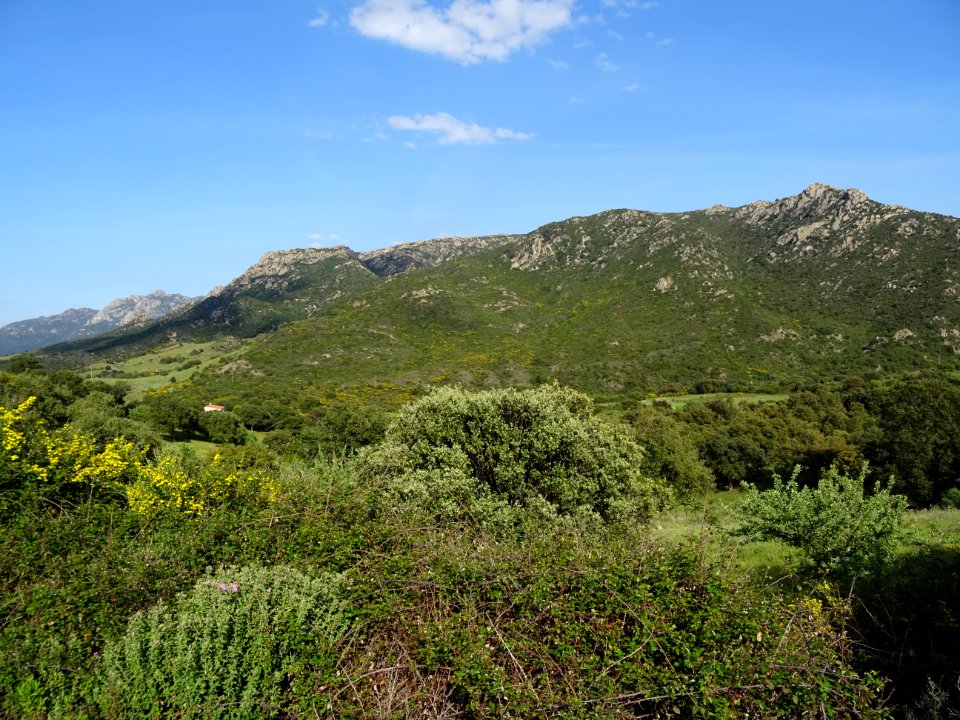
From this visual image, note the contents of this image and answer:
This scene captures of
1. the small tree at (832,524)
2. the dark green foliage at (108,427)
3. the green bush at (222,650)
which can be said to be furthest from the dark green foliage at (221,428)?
the small tree at (832,524)

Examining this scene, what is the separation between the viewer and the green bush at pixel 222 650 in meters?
4.51

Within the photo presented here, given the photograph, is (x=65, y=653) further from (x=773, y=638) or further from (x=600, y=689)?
(x=773, y=638)

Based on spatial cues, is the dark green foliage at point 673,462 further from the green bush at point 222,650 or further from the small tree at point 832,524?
the green bush at point 222,650

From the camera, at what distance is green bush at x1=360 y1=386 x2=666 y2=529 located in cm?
1236

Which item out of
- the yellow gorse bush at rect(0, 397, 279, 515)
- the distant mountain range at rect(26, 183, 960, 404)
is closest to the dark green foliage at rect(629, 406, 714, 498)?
the yellow gorse bush at rect(0, 397, 279, 515)

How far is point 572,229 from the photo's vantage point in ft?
452

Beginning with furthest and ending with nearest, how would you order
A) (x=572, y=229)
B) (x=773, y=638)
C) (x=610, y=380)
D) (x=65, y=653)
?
(x=572, y=229) → (x=610, y=380) → (x=773, y=638) → (x=65, y=653)

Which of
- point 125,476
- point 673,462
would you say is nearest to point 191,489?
point 125,476

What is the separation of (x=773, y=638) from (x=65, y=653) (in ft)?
25.0

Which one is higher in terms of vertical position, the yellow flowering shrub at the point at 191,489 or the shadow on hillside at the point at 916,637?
the yellow flowering shrub at the point at 191,489

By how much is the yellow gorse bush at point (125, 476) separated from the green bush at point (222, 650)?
3802 mm

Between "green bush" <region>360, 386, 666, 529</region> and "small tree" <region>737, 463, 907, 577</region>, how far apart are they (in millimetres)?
3275

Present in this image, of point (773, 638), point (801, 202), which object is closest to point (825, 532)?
point (773, 638)

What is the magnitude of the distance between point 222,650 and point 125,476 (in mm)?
9882
